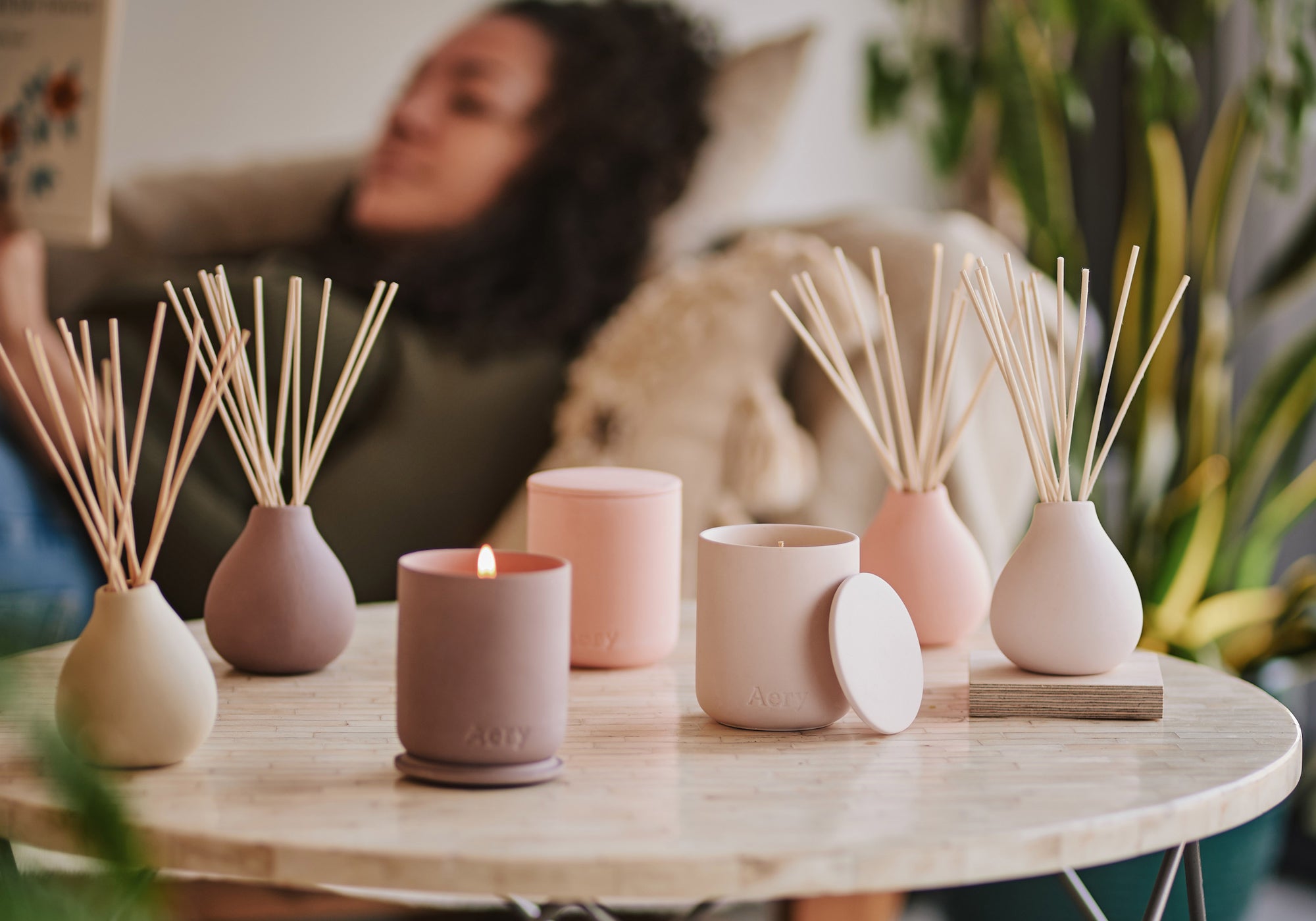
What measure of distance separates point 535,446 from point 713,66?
1.98ft

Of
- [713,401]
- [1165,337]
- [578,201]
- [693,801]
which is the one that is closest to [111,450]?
[693,801]

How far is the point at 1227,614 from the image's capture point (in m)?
1.61

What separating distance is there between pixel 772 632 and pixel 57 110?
3.41 ft

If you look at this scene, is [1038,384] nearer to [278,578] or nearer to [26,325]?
[278,578]

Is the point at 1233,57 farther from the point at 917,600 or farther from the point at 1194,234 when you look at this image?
the point at 917,600

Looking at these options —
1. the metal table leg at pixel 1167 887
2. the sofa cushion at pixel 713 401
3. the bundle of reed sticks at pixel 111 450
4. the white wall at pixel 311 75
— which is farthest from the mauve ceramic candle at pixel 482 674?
the white wall at pixel 311 75

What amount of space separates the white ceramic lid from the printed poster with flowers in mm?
977

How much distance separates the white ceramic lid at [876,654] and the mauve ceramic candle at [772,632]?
1 cm

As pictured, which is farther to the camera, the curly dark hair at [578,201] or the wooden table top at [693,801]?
the curly dark hair at [578,201]

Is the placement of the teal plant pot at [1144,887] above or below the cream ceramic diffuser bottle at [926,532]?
below

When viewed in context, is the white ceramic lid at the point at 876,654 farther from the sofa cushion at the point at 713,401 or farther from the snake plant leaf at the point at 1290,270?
the snake plant leaf at the point at 1290,270

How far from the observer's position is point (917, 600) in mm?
819

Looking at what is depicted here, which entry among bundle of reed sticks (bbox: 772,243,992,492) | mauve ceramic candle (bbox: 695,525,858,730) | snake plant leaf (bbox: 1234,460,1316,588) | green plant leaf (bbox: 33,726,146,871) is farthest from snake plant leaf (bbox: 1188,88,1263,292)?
green plant leaf (bbox: 33,726,146,871)

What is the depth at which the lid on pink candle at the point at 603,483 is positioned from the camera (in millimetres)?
768
